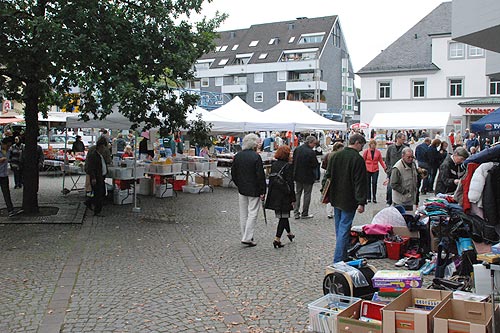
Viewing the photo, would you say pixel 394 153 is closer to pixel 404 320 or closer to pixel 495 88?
pixel 404 320

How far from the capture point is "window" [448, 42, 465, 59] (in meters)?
47.8

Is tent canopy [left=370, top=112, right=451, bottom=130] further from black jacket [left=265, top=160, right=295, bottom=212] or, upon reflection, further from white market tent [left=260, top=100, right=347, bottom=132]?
black jacket [left=265, top=160, right=295, bottom=212]

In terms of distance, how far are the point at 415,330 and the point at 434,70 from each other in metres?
48.6

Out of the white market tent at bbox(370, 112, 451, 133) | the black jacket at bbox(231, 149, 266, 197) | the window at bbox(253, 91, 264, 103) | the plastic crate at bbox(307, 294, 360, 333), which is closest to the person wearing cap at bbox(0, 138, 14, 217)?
the black jacket at bbox(231, 149, 266, 197)

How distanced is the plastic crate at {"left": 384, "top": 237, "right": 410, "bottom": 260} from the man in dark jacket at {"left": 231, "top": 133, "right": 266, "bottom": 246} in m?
2.19

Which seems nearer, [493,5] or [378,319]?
[378,319]

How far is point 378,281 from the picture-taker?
5.69 meters

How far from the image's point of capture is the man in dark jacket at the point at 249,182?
915 centimetres

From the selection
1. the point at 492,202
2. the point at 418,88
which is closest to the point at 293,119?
the point at 492,202

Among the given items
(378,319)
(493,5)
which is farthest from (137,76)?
(378,319)

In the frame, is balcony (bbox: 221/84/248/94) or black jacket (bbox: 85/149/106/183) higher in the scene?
balcony (bbox: 221/84/248/94)

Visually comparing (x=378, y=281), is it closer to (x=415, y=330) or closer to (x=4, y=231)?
(x=415, y=330)

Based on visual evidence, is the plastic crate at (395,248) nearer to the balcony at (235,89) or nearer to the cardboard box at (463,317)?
the cardboard box at (463,317)

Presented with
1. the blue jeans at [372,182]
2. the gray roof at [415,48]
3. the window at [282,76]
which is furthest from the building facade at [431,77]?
the blue jeans at [372,182]
